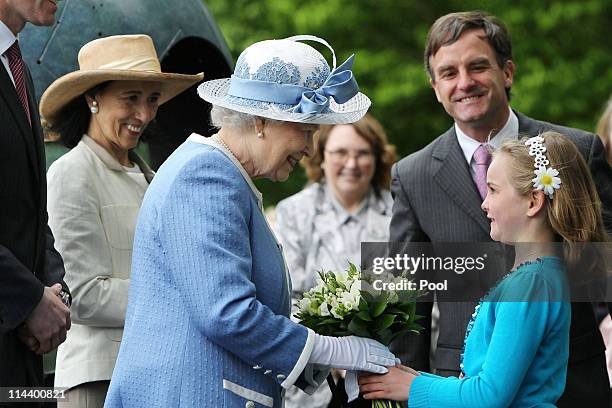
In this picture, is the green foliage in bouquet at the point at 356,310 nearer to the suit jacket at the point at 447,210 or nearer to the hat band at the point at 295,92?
the hat band at the point at 295,92

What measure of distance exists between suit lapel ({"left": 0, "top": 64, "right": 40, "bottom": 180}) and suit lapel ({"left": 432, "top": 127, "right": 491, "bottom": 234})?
6.48 ft

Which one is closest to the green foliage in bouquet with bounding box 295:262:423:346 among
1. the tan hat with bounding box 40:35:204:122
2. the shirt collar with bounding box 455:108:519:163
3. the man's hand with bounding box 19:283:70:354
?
the man's hand with bounding box 19:283:70:354

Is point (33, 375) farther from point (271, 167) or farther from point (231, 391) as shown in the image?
point (271, 167)

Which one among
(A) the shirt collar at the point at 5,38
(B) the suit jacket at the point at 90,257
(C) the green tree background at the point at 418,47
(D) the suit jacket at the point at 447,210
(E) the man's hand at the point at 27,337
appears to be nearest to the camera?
(E) the man's hand at the point at 27,337

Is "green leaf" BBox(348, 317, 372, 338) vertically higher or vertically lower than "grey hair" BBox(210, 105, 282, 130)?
lower

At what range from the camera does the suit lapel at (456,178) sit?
5152 mm

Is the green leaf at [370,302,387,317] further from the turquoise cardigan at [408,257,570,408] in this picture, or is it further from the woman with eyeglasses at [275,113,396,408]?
the woman with eyeglasses at [275,113,396,408]

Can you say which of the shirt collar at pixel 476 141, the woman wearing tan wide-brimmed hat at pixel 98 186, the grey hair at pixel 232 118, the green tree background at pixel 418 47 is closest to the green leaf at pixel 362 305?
the grey hair at pixel 232 118

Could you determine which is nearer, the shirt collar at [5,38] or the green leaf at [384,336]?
the green leaf at [384,336]

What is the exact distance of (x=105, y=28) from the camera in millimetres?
6055

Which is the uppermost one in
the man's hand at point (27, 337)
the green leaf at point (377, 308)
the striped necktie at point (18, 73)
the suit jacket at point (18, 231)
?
the striped necktie at point (18, 73)

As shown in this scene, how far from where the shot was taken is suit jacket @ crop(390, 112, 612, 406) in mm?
5070

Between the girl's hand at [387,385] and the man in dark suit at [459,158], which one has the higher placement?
the man in dark suit at [459,158]

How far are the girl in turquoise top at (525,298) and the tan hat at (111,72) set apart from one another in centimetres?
190
